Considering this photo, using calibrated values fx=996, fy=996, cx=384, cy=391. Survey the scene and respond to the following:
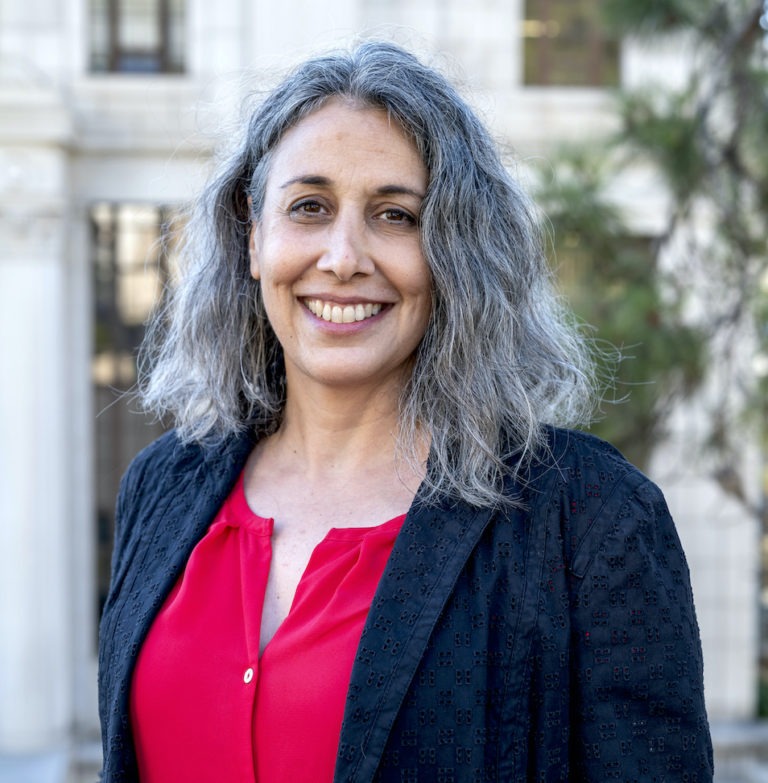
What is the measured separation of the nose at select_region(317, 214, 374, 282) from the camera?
58.1 inches

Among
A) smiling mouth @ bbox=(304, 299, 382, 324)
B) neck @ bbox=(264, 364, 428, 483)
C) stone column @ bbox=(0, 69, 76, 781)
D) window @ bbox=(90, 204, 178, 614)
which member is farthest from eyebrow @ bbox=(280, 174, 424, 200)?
window @ bbox=(90, 204, 178, 614)

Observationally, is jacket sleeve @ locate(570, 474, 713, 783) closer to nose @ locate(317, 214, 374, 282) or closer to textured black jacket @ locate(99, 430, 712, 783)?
textured black jacket @ locate(99, 430, 712, 783)

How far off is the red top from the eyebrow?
1.61 feet

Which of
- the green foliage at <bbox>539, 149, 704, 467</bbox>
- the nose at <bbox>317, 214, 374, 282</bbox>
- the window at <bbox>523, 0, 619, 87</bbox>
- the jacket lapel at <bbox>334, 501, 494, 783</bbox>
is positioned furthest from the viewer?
the window at <bbox>523, 0, 619, 87</bbox>

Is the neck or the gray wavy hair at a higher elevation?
the gray wavy hair

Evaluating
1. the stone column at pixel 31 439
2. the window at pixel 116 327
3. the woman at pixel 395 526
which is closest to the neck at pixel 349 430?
the woman at pixel 395 526

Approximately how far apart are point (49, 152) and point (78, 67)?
626mm

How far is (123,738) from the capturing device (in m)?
1.53

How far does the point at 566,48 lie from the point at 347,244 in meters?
4.82

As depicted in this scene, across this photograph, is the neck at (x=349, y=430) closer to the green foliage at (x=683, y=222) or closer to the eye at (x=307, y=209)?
the eye at (x=307, y=209)

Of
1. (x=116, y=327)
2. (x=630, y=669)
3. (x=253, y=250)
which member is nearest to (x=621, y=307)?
(x=253, y=250)

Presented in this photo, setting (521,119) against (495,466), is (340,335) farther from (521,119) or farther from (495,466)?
(521,119)

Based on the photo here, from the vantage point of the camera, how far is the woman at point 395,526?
1.31 meters

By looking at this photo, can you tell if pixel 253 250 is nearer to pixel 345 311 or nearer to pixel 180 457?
pixel 345 311
